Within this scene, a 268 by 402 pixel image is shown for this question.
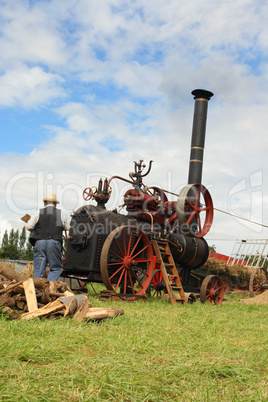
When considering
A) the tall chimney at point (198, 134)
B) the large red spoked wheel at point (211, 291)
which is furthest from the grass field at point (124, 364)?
the tall chimney at point (198, 134)

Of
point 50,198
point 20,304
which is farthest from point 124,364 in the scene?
point 50,198

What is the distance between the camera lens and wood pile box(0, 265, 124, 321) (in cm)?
380

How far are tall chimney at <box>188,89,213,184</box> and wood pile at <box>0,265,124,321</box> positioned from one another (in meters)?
6.96

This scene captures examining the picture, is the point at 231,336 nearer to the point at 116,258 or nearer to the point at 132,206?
the point at 116,258

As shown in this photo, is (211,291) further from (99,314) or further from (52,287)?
(99,314)

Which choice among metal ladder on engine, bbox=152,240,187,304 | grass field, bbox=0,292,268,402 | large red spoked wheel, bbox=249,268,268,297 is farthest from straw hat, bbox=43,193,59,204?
large red spoked wheel, bbox=249,268,268,297

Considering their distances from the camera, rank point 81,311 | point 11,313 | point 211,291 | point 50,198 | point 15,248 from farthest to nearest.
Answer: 1. point 15,248
2. point 211,291
3. point 50,198
4. point 81,311
5. point 11,313

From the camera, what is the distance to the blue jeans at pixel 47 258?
6.15 m

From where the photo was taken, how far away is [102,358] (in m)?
2.50

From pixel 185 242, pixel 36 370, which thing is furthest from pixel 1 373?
pixel 185 242

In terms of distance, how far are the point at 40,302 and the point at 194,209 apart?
4.43 meters

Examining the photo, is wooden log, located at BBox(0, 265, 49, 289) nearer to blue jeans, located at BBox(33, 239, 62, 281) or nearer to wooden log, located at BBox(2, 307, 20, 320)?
wooden log, located at BBox(2, 307, 20, 320)

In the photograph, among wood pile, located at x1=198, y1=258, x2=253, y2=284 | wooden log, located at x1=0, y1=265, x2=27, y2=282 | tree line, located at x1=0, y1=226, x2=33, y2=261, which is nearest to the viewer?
wooden log, located at x1=0, y1=265, x2=27, y2=282

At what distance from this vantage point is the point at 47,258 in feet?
20.4
